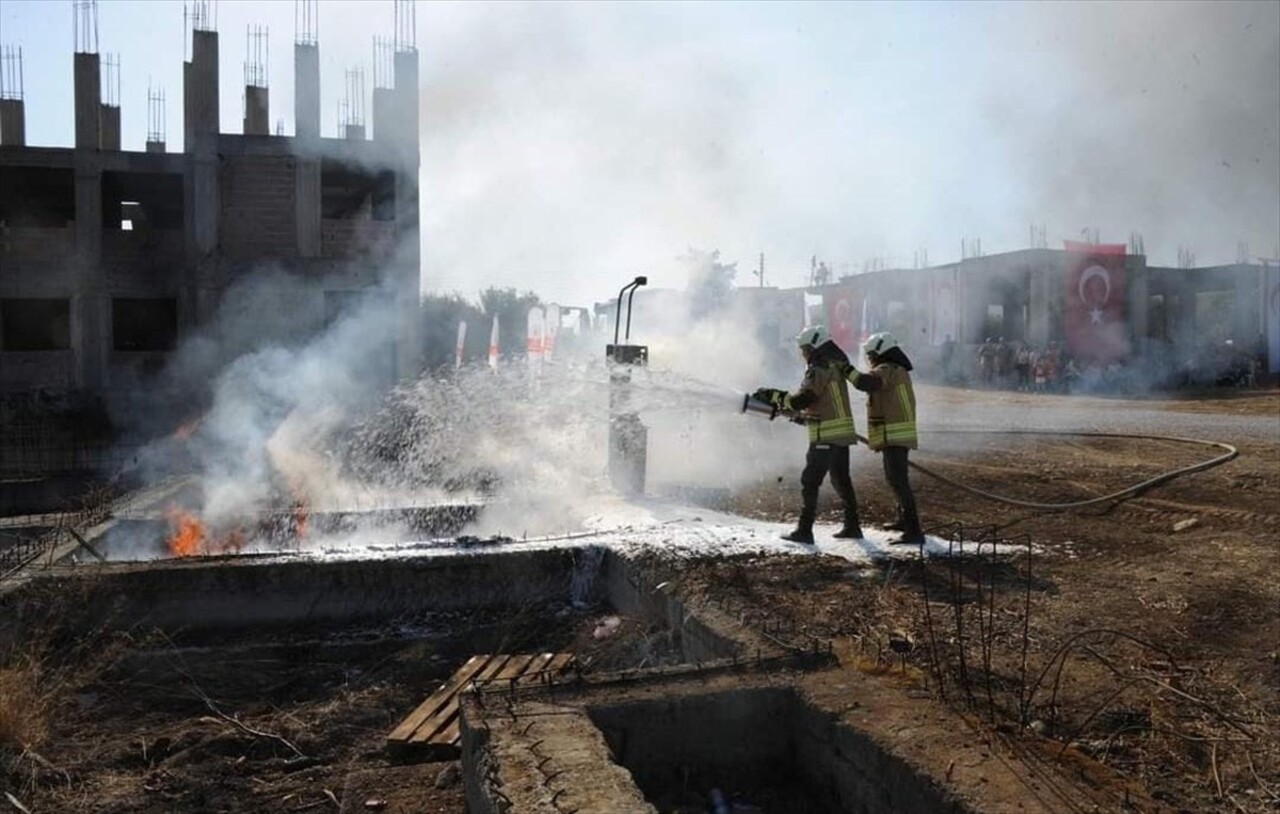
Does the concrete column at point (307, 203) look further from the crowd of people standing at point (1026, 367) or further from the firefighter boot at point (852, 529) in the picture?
the crowd of people standing at point (1026, 367)

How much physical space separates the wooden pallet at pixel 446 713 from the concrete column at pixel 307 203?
20689mm

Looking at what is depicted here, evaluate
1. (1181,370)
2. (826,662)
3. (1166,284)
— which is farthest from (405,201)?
(1166,284)

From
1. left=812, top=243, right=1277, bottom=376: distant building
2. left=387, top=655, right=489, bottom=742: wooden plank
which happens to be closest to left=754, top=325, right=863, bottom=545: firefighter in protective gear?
left=387, top=655, right=489, bottom=742: wooden plank

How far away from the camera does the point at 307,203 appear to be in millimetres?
24875

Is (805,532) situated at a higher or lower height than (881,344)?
lower

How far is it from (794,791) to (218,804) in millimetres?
2726

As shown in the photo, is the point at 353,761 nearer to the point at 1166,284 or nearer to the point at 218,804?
the point at 218,804

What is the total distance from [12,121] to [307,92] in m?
A: 11.5

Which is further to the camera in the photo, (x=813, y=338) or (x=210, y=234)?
(x=210, y=234)

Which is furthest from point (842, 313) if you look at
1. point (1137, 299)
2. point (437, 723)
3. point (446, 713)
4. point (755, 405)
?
point (437, 723)

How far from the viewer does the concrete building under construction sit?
81.1 ft

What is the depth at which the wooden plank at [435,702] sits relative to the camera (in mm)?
5348

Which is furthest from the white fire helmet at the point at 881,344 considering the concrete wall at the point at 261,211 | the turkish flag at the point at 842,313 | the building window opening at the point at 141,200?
the turkish flag at the point at 842,313

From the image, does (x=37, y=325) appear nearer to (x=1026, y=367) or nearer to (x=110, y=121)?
(x=110, y=121)
